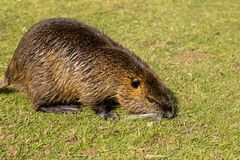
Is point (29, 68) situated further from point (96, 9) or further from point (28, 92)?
point (96, 9)

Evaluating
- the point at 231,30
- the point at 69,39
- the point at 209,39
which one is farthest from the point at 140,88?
the point at 231,30

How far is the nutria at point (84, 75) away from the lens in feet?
11.8

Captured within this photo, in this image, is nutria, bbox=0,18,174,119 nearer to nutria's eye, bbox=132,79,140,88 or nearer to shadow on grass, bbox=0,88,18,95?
nutria's eye, bbox=132,79,140,88

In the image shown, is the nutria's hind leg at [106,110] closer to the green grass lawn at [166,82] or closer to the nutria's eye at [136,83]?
the green grass lawn at [166,82]

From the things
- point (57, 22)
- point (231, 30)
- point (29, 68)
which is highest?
point (57, 22)

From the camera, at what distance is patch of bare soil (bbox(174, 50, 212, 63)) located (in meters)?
4.90

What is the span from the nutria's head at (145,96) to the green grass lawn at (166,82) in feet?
0.34

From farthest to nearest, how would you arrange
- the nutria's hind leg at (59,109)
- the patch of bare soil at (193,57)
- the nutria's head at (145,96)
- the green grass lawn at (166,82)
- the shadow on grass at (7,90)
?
the patch of bare soil at (193,57)
the shadow on grass at (7,90)
the nutria's hind leg at (59,109)
the nutria's head at (145,96)
the green grass lawn at (166,82)

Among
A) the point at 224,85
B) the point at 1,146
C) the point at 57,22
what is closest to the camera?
the point at 1,146

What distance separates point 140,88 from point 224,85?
114cm

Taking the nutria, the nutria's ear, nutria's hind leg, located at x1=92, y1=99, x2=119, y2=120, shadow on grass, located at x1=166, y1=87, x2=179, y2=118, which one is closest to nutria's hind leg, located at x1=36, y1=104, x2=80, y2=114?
the nutria

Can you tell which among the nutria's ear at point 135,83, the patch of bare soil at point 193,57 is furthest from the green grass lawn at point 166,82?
the nutria's ear at point 135,83

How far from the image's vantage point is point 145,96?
11.7ft

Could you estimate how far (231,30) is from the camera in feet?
19.2
